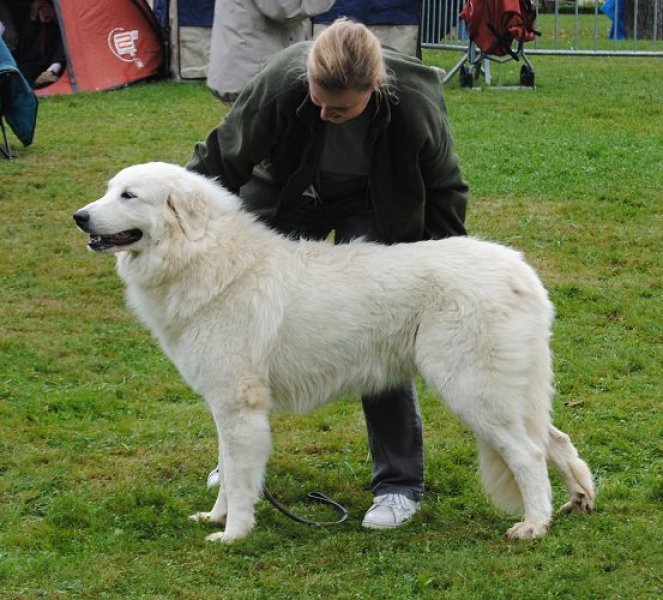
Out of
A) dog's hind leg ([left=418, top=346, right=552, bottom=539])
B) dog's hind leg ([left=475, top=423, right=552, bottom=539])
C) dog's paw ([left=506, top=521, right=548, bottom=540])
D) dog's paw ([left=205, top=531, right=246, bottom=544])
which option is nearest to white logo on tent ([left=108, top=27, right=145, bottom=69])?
dog's paw ([left=205, top=531, right=246, bottom=544])

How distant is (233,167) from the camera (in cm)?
447

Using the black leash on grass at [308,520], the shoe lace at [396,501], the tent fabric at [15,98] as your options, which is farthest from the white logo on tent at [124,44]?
the shoe lace at [396,501]

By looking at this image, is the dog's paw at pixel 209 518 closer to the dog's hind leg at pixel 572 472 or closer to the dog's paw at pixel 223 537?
the dog's paw at pixel 223 537

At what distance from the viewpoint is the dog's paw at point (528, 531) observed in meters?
4.18

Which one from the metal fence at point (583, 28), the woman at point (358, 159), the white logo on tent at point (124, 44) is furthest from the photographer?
the metal fence at point (583, 28)

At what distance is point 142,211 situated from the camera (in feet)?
13.9

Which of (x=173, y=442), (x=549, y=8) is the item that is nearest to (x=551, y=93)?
(x=173, y=442)

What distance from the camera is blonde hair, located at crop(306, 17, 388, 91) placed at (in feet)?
12.4

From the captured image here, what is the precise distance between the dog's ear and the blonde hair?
2.45 feet

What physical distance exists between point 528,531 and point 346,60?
1843 millimetres

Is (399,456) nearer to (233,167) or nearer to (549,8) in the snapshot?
(233,167)

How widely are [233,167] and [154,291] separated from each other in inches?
22.9

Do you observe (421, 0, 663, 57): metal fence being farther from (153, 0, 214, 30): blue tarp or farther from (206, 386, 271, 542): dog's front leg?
(206, 386, 271, 542): dog's front leg

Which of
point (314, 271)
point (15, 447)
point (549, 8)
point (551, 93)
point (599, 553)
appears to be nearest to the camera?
point (599, 553)
